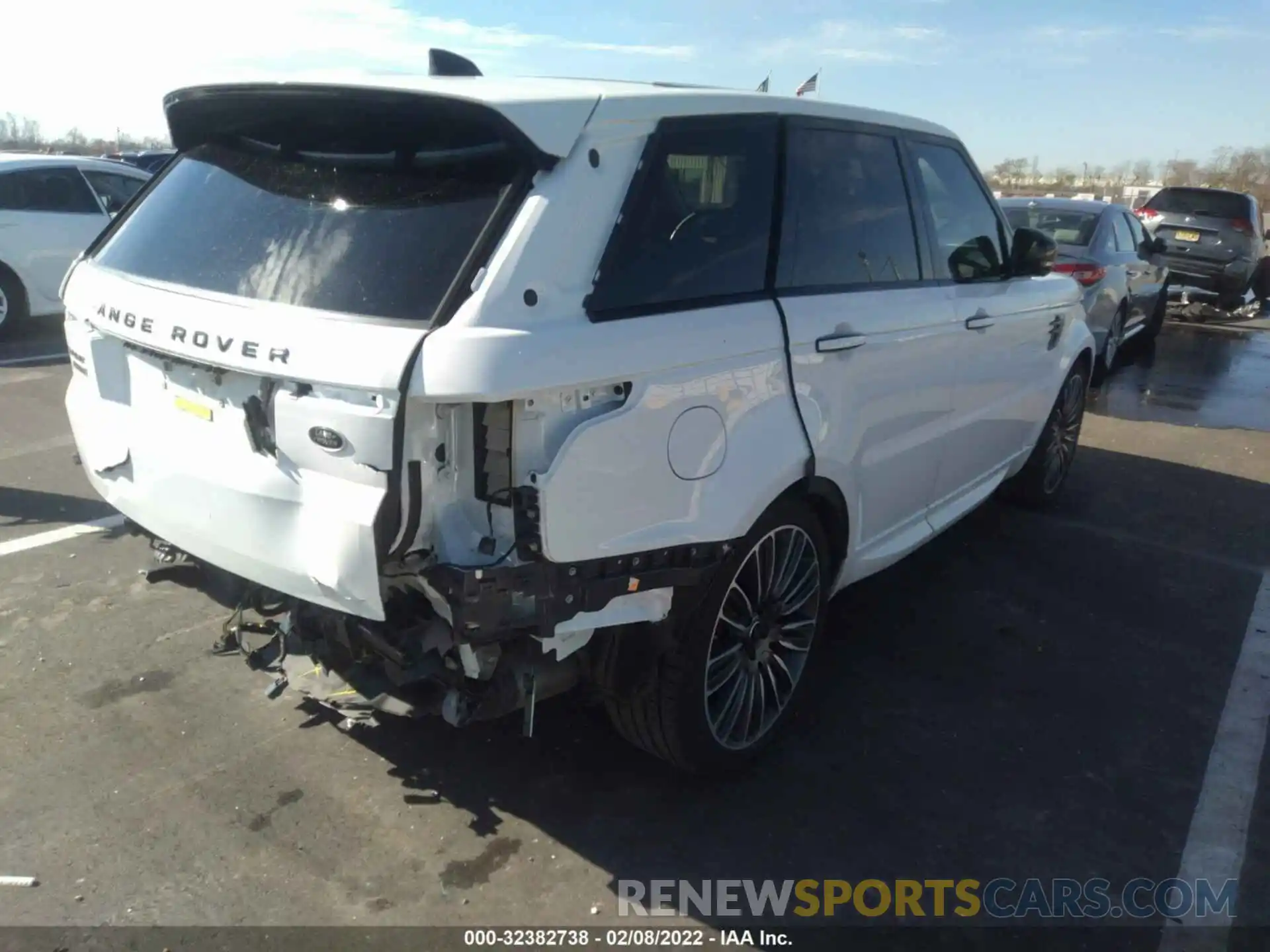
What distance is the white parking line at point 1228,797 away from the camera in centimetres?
281

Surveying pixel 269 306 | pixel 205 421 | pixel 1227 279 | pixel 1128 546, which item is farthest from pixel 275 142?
pixel 1227 279

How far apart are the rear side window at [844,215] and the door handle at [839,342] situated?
0.19m

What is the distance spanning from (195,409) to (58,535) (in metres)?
2.84

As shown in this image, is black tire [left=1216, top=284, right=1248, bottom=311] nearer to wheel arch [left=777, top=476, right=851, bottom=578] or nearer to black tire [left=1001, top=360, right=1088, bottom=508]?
black tire [left=1001, top=360, right=1088, bottom=508]

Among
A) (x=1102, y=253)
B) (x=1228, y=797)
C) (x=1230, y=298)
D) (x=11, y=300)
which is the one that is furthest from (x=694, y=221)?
(x=1230, y=298)

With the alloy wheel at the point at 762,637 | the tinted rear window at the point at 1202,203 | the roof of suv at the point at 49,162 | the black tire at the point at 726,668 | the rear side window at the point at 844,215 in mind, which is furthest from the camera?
the tinted rear window at the point at 1202,203

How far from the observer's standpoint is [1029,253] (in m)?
4.59

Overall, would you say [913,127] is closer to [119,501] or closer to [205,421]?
[205,421]

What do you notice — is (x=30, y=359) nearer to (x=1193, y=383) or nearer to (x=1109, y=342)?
(x=1109, y=342)

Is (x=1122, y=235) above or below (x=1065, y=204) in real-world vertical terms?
below

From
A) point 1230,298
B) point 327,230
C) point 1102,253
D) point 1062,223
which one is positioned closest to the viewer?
point 327,230

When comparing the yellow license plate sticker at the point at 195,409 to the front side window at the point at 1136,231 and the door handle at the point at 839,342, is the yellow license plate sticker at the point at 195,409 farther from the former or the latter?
the front side window at the point at 1136,231

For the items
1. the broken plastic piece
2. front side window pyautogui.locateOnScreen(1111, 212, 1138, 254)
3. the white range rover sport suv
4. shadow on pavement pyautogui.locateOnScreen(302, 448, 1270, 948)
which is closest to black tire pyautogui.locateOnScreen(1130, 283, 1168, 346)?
front side window pyautogui.locateOnScreen(1111, 212, 1138, 254)

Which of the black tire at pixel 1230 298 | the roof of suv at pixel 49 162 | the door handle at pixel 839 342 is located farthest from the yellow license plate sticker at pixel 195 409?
the black tire at pixel 1230 298
